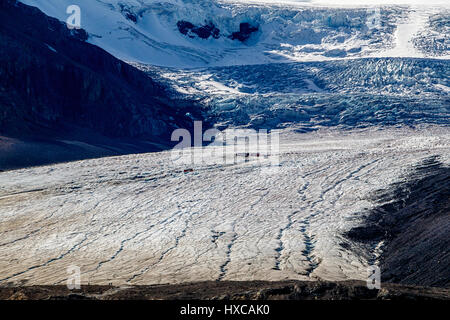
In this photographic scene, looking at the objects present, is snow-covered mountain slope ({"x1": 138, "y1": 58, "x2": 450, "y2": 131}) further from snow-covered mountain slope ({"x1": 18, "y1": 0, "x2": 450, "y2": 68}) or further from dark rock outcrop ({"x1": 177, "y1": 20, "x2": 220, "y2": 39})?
dark rock outcrop ({"x1": 177, "y1": 20, "x2": 220, "y2": 39})

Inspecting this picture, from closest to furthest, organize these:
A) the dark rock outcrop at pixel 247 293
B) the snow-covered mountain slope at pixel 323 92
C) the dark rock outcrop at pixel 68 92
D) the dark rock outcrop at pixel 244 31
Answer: the dark rock outcrop at pixel 247 293 < the dark rock outcrop at pixel 68 92 < the snow-covered mountain slope at pixel 323 92 < the dark rock outcrop at pixel 244 31

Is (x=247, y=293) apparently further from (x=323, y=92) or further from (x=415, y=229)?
(x=323, y=92)

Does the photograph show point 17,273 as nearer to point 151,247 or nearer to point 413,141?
point 151,247

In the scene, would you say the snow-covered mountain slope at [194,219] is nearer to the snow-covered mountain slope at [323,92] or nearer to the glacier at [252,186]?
the glacier at [252,186]

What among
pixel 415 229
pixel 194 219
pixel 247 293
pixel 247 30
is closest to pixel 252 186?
pixel 194 219

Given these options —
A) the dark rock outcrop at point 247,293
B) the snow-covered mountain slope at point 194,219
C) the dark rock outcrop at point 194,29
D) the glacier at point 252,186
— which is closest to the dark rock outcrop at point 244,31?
the dark rock outcrop at point 194,29
